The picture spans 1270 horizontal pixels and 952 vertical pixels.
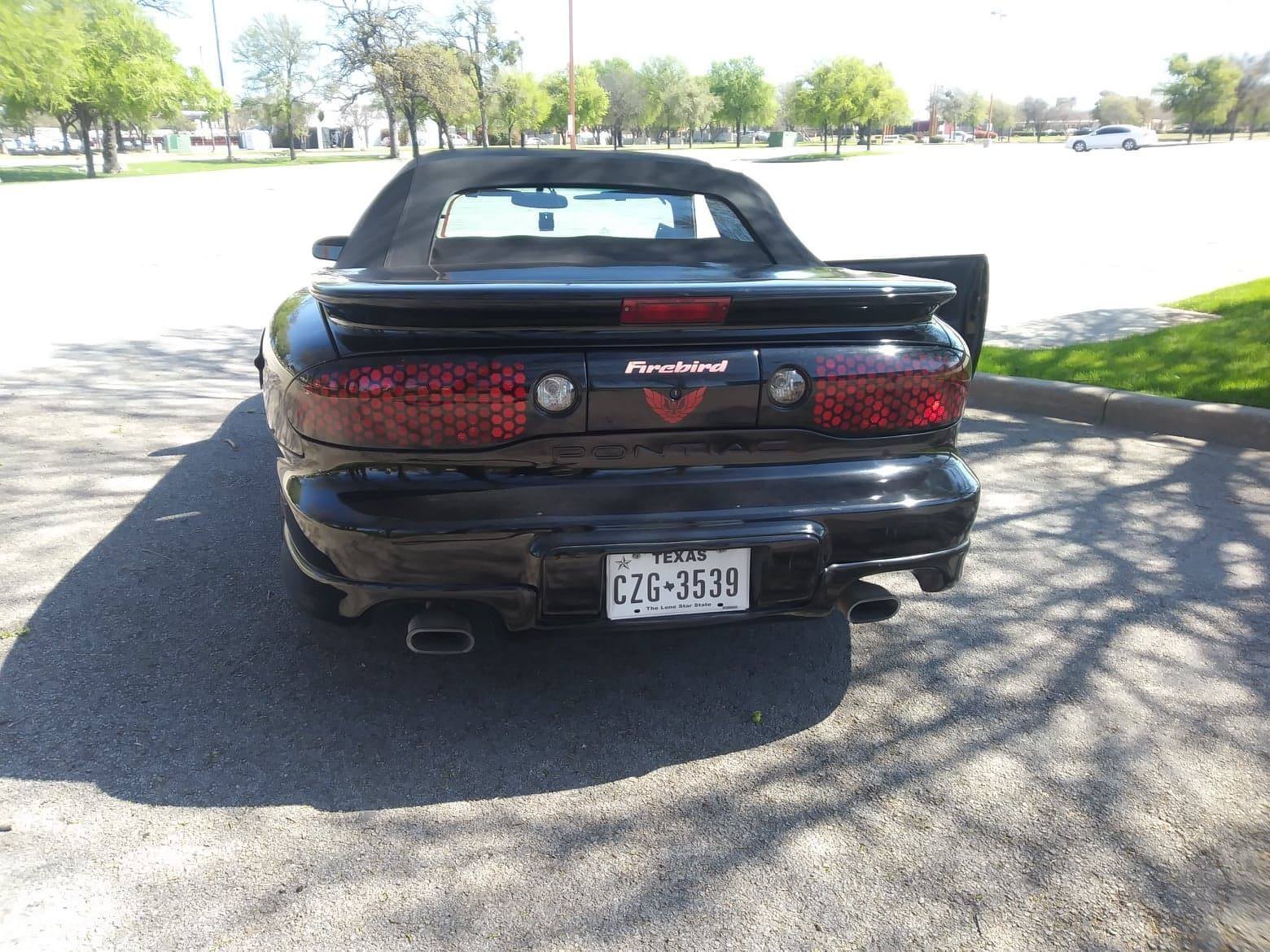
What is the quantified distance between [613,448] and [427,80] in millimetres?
57395

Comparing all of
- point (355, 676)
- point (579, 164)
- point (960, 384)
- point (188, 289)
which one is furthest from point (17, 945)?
point (188, 289)

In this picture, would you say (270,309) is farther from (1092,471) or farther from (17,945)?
(17,945)

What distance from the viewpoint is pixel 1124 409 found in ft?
18.7

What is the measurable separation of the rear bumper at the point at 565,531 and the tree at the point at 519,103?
66.5m

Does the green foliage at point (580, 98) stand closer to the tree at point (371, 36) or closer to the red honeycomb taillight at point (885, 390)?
the tree at point (371, 36)

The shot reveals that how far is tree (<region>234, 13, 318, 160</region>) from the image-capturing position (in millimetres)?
81562

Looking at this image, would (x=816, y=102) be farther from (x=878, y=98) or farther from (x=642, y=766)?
(x=642, y=766)

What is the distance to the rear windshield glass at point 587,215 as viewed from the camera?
355 cm

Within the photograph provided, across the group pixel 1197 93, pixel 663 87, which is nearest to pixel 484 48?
pixel 663 87

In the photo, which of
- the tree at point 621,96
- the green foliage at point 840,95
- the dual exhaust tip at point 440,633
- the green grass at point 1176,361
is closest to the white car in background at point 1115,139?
the green foliage at point 840,95

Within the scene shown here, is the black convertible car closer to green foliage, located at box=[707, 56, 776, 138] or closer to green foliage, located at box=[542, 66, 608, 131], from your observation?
green foliage, located at box=[542, 66, 608, 131]

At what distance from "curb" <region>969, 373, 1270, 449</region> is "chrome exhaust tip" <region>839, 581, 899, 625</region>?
3774mm

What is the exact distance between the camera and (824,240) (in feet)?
47.7

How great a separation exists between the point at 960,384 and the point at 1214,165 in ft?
141
